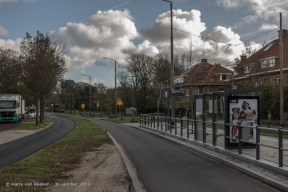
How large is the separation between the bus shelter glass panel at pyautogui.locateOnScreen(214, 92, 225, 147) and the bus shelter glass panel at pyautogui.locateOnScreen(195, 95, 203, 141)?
1560 mm

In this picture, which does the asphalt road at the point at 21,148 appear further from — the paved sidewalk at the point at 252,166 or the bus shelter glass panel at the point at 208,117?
the bus shelter glass panel at the point at 208,117

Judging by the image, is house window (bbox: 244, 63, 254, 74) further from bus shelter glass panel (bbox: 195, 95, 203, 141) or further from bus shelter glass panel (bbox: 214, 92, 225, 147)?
bus shelter glass panel (bbox: 214, 92, 225, 147)

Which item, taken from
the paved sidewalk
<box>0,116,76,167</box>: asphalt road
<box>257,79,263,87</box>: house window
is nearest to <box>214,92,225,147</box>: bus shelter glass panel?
the paved sidewalk

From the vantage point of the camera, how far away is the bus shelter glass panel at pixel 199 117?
14697mm

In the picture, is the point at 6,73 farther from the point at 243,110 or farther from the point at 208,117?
the point at 243,110

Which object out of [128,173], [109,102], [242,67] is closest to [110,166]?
[128,173]

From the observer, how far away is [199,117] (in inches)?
591

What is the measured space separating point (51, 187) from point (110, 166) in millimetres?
2935

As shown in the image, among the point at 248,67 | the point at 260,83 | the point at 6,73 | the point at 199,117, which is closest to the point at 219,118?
the point at 199,117

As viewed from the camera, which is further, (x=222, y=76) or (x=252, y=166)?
(x=222, y=76)

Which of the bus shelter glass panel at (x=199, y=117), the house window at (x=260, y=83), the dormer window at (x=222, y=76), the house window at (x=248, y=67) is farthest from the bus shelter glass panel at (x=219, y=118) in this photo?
the dormer window at (x=222, y=76)

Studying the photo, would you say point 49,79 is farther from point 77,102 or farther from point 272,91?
point 77,102

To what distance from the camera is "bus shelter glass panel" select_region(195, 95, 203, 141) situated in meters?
14.7

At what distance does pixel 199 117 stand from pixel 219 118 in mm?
2223
